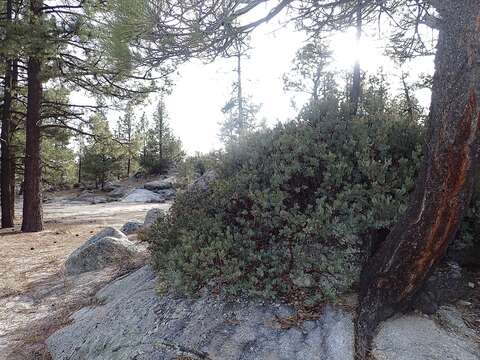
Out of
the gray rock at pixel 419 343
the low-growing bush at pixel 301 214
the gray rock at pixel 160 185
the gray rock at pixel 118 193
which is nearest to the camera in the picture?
the gray rock at pixel 419 343

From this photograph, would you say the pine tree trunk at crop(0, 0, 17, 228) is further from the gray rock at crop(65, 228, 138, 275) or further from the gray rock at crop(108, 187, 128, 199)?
the gray rock at crop(108, 187, 128, 199)

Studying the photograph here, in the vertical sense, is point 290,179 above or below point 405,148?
below

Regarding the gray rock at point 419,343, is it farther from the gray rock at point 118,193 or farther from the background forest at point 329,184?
the gray rock at point 118,193

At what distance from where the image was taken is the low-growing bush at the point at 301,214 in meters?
3.04

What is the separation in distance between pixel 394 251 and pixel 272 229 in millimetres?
1099

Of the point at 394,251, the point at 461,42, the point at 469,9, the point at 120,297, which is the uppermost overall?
the point at 469,9

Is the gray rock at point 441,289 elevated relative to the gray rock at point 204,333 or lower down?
elevated

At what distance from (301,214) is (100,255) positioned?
430 cm

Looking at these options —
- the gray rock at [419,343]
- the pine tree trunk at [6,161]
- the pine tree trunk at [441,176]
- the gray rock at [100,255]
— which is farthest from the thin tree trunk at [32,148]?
the gray rock at [419,343]

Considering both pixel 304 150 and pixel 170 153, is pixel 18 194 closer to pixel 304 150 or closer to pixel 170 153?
pixel 170 153

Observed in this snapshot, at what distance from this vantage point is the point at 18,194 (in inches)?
1491

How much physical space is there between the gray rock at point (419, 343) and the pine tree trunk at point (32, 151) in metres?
11.1

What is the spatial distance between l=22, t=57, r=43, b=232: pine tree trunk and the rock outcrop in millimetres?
8790

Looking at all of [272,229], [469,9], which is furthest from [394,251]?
[469,9]
